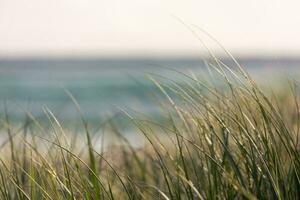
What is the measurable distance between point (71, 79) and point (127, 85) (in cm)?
459

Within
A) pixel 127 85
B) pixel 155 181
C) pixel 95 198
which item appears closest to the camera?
pixel 95 198

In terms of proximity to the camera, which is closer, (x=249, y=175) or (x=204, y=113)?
(x=249, y=175)

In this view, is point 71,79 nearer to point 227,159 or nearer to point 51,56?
point 51,56

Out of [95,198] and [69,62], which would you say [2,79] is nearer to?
[69,62]

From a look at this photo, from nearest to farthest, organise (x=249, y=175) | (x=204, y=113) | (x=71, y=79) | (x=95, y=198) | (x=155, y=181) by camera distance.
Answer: (x=95, y=198) → (x=249, y=175) → (x=204, y=113) → (x=155, y=181) → (x=71, y=79)

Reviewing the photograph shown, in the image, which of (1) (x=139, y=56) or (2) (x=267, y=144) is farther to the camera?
(1) (x=139, y=56)

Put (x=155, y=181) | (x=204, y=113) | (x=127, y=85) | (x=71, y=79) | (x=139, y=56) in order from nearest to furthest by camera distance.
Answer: (x=204, y=113) < (x=155, y=181) < (x=127, y=85) < (x=71, y=79) < (x=139, y=56)

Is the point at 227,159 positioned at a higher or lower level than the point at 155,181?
higher

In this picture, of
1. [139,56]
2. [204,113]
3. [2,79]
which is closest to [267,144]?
[204,113]

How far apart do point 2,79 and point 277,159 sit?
23.3m

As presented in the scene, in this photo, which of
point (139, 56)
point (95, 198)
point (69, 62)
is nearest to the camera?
point (95, 198)

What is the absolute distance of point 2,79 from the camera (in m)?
24.3

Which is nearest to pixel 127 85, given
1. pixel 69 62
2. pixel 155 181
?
pixel 69 62

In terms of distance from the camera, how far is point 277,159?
1619 millimetres
